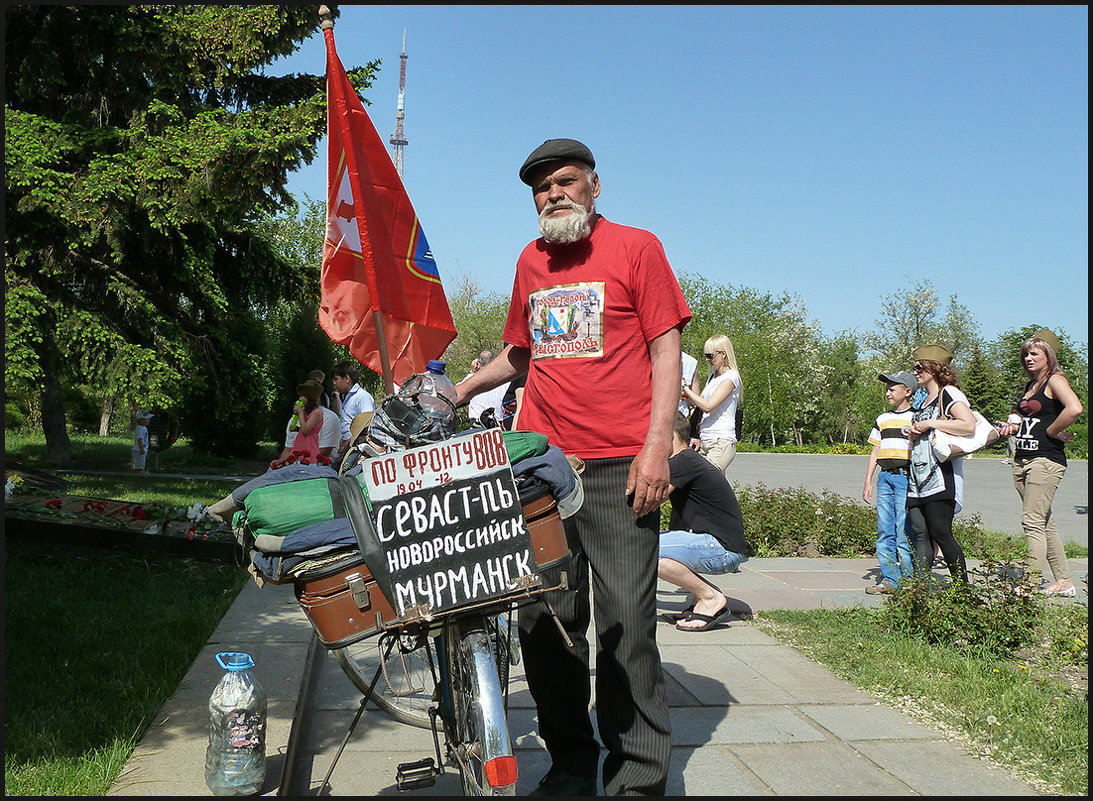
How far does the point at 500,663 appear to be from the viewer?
10.3 ft

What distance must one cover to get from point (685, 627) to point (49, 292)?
1104 centimetres

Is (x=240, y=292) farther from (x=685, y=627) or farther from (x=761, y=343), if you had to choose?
(x=761, y=343)

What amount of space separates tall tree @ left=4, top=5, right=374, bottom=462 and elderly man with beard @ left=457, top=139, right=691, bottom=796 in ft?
31.4

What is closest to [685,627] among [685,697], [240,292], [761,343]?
[685,697]

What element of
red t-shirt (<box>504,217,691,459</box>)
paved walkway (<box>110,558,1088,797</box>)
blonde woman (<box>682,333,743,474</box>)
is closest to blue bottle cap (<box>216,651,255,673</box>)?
paved walkway (<box>110,558,1088,797</box>)

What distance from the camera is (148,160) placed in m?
11.8

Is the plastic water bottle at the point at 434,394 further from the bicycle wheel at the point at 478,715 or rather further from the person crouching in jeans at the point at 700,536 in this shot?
the person crouching in jeans at the point at 700,536

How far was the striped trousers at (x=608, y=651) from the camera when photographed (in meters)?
2.96

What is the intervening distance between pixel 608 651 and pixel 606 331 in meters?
1.09

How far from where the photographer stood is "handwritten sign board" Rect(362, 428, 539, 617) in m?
2.37

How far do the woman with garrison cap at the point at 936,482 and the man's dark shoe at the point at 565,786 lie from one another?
3.99 metres

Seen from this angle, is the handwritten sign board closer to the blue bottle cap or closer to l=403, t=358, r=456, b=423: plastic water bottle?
l=403, t=358, r=456, b=423: plastic water bottle

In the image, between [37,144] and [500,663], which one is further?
[37,144]

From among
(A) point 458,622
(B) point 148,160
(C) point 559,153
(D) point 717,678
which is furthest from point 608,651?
(B) point 148,160
